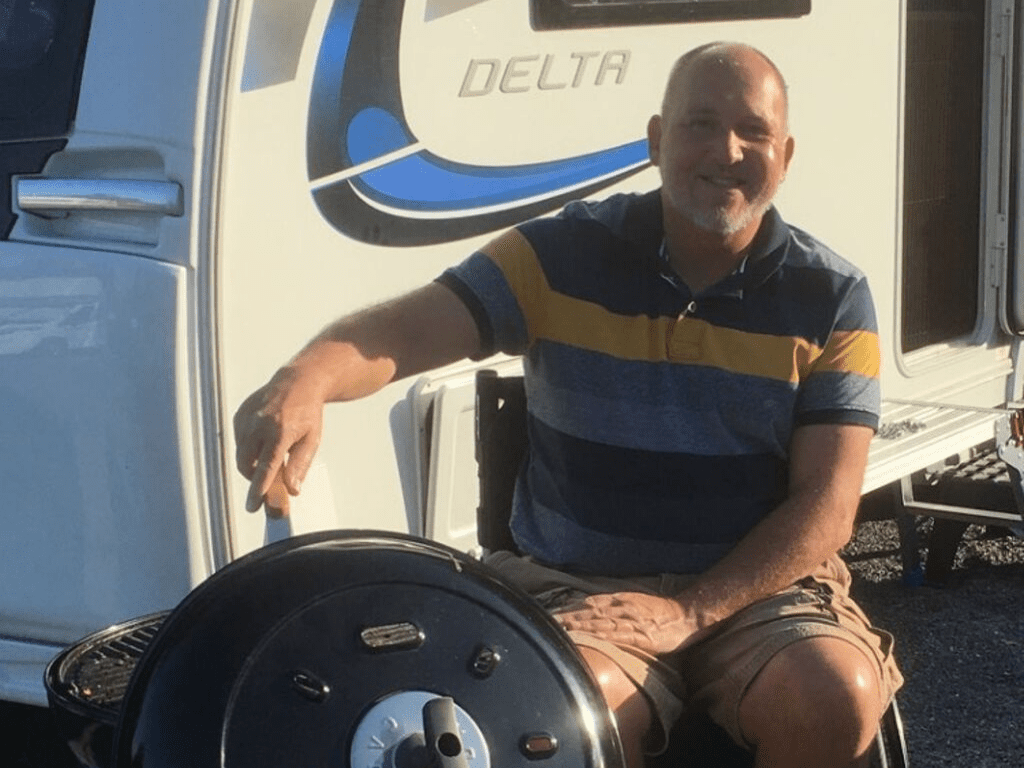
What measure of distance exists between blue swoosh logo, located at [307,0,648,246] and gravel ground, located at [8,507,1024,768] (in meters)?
1.09

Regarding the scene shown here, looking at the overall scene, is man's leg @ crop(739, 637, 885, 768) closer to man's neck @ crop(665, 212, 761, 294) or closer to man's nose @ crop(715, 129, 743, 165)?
man's neck @ crop(665, 212, 761, 294)

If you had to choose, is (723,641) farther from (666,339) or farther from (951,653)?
(951,653)

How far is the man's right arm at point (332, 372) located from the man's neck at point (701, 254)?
0.35m

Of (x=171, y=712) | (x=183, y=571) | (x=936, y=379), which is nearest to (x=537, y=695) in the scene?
(x=171, y=712)

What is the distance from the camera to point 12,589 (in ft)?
10.9

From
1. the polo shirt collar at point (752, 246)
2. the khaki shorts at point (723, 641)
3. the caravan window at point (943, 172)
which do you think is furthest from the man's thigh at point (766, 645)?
the caravan window at point (943, 172)

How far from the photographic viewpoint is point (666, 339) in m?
2.93

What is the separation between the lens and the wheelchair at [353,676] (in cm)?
202

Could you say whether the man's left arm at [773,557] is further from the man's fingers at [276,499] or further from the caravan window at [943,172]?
the caravan window at [943,172]

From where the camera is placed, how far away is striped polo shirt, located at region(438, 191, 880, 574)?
292 centimetres

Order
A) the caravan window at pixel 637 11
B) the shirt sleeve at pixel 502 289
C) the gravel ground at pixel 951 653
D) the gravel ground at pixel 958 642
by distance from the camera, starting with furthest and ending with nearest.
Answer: the gravel ground at pixel 958 642
the gravel ground at pixel 951 653
the caravan window at pixel 637 11
the shirt sleeve at pixel 502 289

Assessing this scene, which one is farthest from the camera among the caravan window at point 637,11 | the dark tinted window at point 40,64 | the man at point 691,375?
the caravan window at point 637,11

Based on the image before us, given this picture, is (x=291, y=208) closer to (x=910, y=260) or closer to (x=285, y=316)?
(x=285, y=316)

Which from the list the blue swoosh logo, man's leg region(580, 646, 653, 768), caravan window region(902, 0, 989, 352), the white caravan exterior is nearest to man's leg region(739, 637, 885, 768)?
man's leg region(580, 646, 653, 768)
